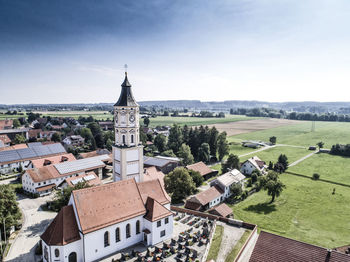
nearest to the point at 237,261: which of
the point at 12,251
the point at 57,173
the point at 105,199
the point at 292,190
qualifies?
the point at 105,199

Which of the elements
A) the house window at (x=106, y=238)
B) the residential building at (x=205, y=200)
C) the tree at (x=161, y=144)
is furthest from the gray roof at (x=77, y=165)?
the house window at (x=106, y=238)

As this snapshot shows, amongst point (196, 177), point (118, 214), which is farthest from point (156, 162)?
point (118, 214)

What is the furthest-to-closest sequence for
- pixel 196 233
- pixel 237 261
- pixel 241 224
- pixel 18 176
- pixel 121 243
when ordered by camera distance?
pixel 18 176 → pixel 241 224 → pixel 196 233 → pixel 121 243 → pixel 237 261

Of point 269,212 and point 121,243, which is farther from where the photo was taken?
point 269,212

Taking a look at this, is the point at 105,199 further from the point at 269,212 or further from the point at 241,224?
the point at 269,212

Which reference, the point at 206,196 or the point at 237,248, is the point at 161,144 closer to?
the point at 206,196

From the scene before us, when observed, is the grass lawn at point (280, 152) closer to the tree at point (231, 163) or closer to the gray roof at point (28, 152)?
the tree at point (231, 163)

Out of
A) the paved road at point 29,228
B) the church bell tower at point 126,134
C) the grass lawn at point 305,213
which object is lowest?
the grass lawn at point 305,213
